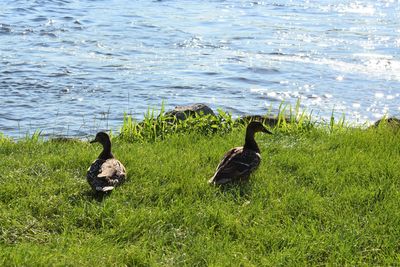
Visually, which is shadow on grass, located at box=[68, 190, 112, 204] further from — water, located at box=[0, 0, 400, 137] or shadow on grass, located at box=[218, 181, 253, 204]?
water, located at box=[0, 0, 400, 137]

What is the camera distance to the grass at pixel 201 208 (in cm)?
591

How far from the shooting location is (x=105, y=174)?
7.09 metres

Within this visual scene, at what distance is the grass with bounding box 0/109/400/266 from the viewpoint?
5.91m

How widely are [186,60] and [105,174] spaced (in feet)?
35.0

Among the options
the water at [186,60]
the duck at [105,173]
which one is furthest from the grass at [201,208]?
the water at [186,60]

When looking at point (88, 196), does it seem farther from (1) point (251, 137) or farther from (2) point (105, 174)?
(1) point (251, 137)

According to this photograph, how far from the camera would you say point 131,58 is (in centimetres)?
1767

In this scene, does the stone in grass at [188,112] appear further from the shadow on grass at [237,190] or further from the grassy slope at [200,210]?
the shadow on grass at [237,190]

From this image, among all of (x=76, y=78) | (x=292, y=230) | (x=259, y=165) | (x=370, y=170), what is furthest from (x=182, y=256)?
(x=76, y=78)

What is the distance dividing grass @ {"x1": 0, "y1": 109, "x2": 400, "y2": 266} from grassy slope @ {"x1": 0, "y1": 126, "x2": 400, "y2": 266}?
1cm

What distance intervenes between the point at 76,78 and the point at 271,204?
31.1 ft

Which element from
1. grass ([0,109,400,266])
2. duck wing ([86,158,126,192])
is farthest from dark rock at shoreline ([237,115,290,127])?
duck wing ([86,158,126,192])

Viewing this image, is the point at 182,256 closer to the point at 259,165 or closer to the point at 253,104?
the point at 259,165

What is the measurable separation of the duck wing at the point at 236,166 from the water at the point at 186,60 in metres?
4.61
